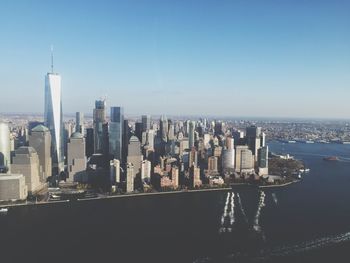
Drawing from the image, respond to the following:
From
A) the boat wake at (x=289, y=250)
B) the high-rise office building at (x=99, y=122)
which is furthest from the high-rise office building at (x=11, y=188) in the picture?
the high-rise office building at (x=99, y=122)

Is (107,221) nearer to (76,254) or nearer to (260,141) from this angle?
(76,254)

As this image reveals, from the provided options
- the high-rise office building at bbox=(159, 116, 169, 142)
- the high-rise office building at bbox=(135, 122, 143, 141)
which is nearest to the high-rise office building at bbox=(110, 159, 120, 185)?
the high-rise office building at bbox=(135, 122, 143, 141)

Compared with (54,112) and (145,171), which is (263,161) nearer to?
(145,171)

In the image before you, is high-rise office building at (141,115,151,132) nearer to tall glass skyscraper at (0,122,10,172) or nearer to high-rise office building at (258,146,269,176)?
high-rise office building at (258,146,269,176)

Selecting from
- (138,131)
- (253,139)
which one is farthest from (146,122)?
(253,139)

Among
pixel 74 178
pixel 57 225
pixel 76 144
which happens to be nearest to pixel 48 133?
pixel 76 144

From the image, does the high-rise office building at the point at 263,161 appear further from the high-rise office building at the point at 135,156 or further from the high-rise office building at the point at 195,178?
the high-rise office building at the point at 135,156
